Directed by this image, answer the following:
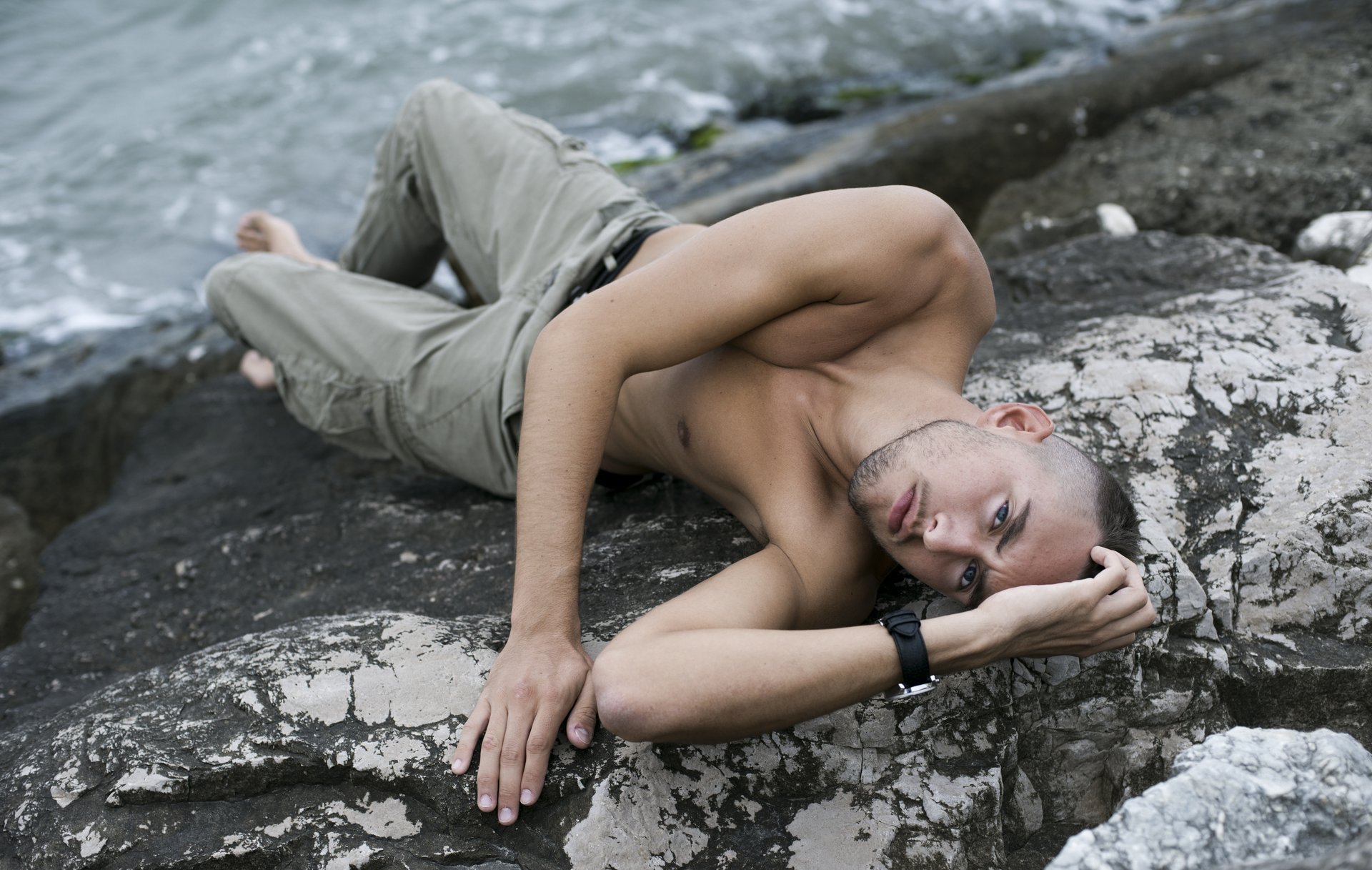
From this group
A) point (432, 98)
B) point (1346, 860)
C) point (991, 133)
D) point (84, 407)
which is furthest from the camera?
point (991, 133)

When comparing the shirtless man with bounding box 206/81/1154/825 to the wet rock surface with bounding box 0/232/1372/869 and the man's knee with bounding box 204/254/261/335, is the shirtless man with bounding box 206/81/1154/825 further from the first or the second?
the man's knee with bounding box 204/254/261/335

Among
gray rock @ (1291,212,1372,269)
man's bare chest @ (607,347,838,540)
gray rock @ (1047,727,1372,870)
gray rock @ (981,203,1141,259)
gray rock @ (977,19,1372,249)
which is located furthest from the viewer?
gray rock @ (981,203,1141,259)

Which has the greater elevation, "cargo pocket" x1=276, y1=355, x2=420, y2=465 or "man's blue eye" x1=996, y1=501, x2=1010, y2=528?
"man's blue eye" x1=996, y1=501, x2=1010, y2=528

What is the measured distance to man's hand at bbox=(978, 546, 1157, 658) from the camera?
2277 millimetres

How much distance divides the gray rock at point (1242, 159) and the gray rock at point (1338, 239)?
43 centimetres

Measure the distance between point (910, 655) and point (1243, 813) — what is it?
2.17 feet

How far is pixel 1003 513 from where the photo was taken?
7.82 feet

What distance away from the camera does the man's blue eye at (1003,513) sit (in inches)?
93.7

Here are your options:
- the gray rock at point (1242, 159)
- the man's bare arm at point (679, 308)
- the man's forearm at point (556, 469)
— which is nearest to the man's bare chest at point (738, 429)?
the man's bare arm at point (679, 308)

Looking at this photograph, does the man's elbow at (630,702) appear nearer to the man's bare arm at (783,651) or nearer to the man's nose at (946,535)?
the man's bare arm at (783,651)

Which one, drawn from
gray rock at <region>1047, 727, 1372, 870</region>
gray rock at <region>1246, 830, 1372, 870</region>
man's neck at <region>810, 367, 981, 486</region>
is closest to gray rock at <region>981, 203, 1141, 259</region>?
man's neck at <region>810, 367, 981, 486</region>

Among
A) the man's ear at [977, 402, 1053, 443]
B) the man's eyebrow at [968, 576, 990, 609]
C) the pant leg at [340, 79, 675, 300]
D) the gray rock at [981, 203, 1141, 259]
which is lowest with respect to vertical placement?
the gray rock at [981, 203, 1141, 259]

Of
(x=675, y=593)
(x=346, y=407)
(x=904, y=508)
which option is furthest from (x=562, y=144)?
(x=904, y=508)

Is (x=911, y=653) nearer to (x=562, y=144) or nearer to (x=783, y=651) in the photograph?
(x=783, y=651)
